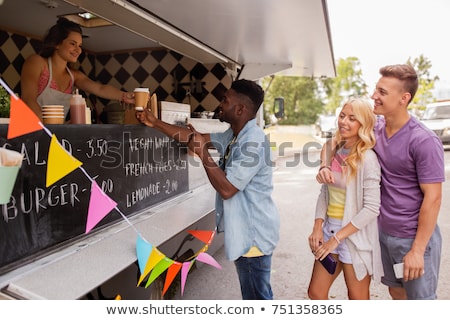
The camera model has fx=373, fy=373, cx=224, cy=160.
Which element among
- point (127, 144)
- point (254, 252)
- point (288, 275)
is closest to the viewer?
point (254, 252)

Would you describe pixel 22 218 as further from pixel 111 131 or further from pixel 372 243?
pixel 372 243

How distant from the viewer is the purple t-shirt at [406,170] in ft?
6.23

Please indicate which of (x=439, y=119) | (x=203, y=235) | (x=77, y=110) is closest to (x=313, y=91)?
(x=439, y=119)

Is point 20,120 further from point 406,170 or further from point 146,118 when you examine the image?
point 406,170

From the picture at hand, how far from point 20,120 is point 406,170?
1.84m

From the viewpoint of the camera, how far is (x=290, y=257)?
455 centimetres

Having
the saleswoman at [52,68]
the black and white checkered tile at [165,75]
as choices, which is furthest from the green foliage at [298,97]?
the saleswoman at [52,68]

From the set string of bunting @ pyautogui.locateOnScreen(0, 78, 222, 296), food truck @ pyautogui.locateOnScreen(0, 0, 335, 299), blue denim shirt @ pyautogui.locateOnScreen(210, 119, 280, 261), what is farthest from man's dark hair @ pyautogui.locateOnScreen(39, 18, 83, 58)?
blue denim shirt @ pyautogui.locateOnScreen(210, 119, 280, 261)

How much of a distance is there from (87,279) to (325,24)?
9.96ft

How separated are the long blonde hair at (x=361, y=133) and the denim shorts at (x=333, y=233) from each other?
0.32 meters

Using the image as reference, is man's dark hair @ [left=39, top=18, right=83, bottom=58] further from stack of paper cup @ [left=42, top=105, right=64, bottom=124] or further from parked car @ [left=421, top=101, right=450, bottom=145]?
parked car @ [left=421, top=101, right=450, bottom=145]

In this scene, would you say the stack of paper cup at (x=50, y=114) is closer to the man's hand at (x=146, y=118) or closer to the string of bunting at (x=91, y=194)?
the string of bunting at (x=91, y=194)

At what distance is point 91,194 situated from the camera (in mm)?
2314

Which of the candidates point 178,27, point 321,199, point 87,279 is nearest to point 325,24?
point 178,27
